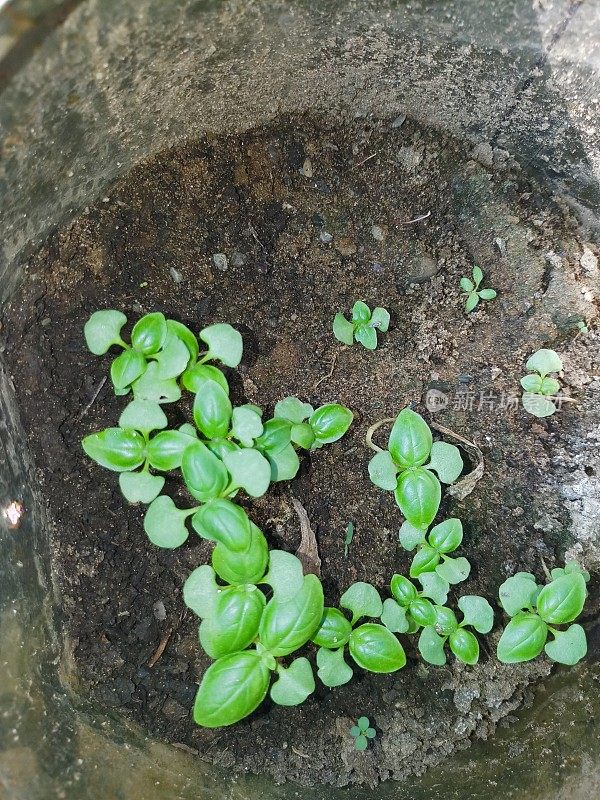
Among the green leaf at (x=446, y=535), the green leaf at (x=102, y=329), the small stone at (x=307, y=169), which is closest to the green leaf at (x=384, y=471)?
the green leaf at (x=446, y=535)

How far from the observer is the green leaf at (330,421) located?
4.26ft

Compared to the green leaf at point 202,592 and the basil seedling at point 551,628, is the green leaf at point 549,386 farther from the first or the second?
the green leaf at point 202,592

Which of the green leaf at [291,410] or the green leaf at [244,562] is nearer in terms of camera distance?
the green leaf at [244,562]

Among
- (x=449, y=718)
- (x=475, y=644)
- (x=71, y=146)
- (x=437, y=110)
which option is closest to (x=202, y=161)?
(x=71, y=146)

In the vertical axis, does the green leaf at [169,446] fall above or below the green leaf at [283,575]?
above

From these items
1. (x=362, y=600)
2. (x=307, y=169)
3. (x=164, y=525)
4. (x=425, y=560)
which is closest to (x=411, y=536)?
(x=425, y=560)

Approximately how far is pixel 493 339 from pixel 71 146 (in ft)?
3.19

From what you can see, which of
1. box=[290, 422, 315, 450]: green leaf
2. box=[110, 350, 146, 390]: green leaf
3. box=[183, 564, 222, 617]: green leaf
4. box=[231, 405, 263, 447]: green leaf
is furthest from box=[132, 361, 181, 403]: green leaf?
box=[183, 564, 222, 617]: green leaf

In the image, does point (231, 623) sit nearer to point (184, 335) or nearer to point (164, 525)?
point (164, 525)

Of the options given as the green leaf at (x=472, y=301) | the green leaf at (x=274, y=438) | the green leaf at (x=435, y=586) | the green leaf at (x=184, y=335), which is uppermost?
the green leaf at (x=184, y=335)

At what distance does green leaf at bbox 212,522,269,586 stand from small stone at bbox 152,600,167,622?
0.28 metres

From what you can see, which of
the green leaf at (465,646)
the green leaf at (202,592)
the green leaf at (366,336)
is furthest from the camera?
the green leaf at (366,336)

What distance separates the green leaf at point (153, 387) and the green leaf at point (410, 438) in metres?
0.44

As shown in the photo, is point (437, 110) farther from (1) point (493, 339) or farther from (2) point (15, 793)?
(2) point (15, 793)
